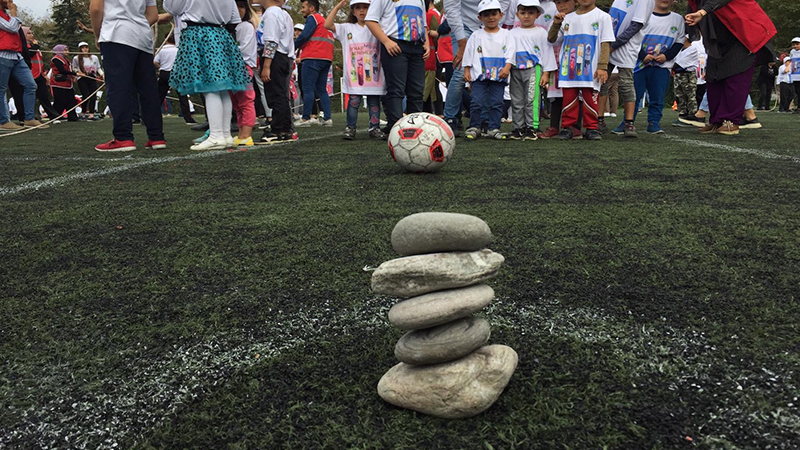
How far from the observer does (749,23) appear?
19.5 ft

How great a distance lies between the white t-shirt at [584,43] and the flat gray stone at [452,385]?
5.52 meters

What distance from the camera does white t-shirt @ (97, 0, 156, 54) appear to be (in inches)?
205

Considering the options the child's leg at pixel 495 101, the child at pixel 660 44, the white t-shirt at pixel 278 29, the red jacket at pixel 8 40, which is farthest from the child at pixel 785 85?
the red jacket at pixel 8 40

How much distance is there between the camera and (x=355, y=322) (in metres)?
1.65

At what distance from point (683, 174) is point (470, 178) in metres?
1.50

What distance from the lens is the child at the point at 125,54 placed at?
17.1 feet

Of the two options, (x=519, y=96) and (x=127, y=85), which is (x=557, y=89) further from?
(x=127, y=85)

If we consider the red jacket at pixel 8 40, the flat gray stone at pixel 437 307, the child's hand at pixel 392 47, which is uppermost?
the red jacket at pixel 8 40

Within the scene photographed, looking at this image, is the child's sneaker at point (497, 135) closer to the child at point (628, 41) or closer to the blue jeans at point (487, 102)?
the blue jeans at point (487, 102)

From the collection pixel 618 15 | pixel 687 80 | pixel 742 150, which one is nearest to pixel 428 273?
pixel 742 150

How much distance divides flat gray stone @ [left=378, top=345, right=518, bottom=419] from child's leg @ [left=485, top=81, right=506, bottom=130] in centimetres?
594

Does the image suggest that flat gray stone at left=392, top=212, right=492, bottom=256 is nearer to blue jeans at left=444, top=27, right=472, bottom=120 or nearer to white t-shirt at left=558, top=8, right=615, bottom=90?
white t-shirt at left=558, top=8, right=615, bottom=90

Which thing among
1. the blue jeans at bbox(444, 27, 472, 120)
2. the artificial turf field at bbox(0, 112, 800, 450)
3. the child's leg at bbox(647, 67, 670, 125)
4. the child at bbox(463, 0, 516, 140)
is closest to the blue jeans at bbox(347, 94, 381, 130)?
the blue jeans at bbox(444, 27, 472, 120)

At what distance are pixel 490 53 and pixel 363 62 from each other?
1.53 meters
